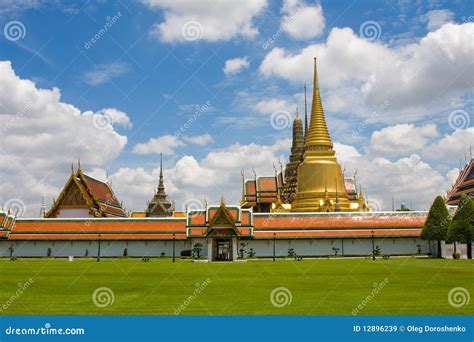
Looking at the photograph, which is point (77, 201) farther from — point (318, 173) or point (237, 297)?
point (237, 297)

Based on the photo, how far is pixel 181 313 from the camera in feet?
40.5

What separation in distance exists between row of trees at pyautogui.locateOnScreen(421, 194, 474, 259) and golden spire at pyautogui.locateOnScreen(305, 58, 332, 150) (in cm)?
2510

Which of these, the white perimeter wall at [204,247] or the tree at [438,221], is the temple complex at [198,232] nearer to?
the white perimeter wall at [204,247]

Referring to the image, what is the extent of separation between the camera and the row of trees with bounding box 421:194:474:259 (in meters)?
40.9

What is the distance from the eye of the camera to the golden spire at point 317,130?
69750mm

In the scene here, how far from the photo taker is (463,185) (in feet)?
251

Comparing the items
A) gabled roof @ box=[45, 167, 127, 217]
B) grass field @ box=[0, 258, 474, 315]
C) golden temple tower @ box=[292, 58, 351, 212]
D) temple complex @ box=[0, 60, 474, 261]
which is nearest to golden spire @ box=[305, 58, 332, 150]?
golden temple tower @ box=[292, 58, 351, 212]

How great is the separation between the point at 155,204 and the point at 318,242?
156ft

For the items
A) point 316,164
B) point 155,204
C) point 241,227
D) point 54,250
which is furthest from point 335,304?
point 155,204

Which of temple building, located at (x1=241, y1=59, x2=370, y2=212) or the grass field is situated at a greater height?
temple building, located at (x1=241, y1=59, x2=370, y2=212)

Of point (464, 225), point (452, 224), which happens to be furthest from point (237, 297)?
point (452, 224)

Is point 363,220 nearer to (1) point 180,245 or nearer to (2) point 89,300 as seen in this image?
(1) point 180,245

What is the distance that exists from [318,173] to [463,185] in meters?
24.2

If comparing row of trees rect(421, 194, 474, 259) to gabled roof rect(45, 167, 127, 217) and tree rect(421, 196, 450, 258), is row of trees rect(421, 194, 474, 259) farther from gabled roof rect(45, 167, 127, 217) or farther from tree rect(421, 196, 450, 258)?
gabled roof rect(45, 167, 127, 217)
